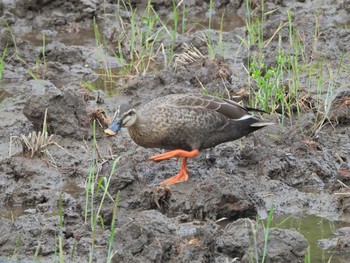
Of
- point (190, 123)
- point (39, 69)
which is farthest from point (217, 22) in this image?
point (190, 123)

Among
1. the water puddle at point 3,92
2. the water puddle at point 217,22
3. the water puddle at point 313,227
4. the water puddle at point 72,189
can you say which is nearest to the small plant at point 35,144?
the water puddle at point 72,189

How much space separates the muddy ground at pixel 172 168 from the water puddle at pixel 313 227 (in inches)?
1.7

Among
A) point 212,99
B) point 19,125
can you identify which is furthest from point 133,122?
point 19,125

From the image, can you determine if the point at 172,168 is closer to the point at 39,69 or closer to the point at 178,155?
the point at 178,155

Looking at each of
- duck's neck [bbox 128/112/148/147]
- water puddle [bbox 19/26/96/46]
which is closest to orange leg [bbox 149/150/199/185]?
duck's neck [bbox 128/112/148/147]

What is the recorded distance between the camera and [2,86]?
39.6 ft

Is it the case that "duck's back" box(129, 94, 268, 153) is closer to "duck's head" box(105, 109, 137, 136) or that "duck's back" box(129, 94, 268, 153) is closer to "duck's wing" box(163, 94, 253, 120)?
"duck's wing" box(163, 94, 253, 120)

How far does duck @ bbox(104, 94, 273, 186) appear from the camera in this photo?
9391mm

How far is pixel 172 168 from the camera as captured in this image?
390 inches

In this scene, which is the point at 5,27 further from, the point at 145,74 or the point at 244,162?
the point at 244,162

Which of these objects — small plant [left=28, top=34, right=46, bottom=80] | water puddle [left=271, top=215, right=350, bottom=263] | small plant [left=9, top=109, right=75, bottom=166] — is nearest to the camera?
water puddle [left=271, top=215, right=350, bottom=263]

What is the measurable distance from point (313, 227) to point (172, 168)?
180 centimetres

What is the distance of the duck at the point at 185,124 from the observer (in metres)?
9.39

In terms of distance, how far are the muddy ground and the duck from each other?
24 centimetres
